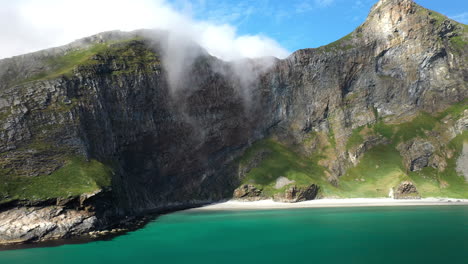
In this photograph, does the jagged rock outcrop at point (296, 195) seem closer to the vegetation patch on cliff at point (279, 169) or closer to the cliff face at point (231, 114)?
the cliff face at point (231, 114)

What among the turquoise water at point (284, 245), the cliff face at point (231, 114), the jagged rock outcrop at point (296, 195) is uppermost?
the cliff face at point (231, 114)

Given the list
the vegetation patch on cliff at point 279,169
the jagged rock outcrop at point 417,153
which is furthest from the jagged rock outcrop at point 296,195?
the jagged rock outcrop at point 417,153

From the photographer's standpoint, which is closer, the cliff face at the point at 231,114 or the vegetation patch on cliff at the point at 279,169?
the cliff face at the point at 231,114

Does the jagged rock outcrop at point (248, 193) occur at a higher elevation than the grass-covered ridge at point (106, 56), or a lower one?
lower

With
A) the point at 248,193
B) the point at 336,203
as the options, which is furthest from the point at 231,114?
the point at 336,203

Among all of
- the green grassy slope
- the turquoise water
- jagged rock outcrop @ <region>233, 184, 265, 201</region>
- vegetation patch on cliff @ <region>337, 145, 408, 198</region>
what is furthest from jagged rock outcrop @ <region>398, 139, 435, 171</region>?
the turquoise water

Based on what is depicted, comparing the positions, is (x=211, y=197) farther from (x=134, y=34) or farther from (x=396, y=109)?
(x=396, y=109)

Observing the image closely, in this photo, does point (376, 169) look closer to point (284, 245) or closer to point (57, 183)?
point (284, 245)

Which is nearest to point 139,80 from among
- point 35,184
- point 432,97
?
point 35,184
